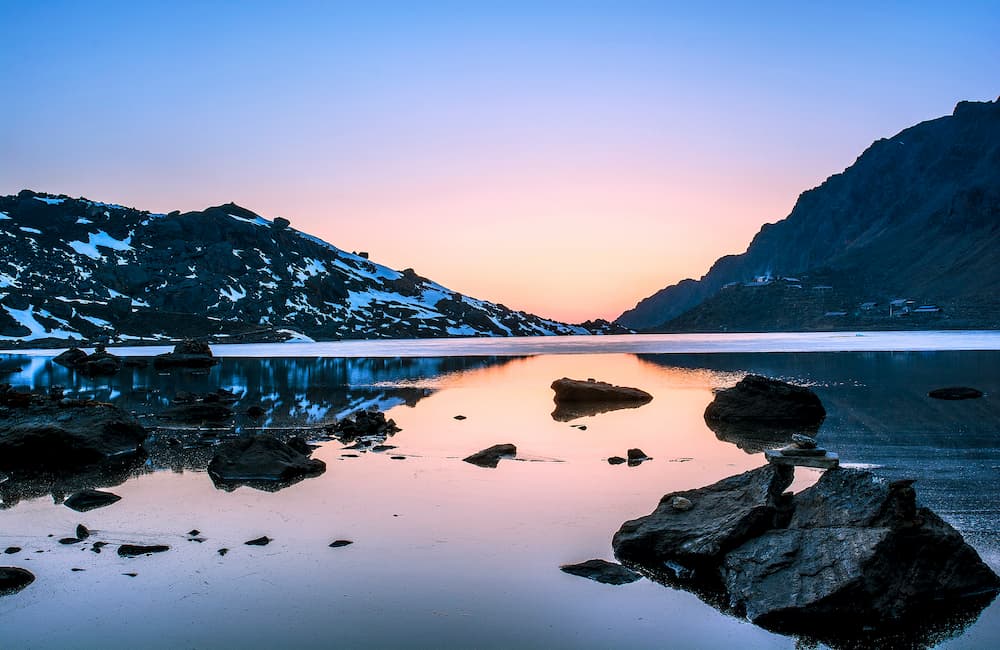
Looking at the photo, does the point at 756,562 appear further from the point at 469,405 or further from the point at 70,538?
the point at 469,405

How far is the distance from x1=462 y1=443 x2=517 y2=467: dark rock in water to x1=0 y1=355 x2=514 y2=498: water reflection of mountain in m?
8.89

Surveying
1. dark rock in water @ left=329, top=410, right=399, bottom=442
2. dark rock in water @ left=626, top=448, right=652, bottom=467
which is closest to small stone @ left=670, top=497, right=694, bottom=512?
dark rock in water @ left=626, top=448, right=652, bottom=467

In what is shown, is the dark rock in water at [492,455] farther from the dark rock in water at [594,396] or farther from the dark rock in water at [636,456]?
the dark rock in water at [594,396]

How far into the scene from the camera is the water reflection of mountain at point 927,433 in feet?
60.8

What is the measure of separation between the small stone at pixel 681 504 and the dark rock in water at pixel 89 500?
14495mm

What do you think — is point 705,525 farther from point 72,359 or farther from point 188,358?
point 72,359

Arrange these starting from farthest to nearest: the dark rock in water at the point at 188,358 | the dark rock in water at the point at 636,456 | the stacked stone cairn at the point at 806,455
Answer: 1. the dark rock in water at the point at 188,358
2. the dark rock in water at the point at 636,456
3. the stacked stone cairn at the point at 806,455

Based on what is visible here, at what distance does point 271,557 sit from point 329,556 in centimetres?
116

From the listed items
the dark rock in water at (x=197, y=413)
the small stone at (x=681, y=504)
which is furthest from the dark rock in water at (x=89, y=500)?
the dark rock in water at (x=197, y=413)

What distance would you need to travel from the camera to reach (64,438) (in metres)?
26.6

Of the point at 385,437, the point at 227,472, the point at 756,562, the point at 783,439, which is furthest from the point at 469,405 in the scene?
the point at 756,562

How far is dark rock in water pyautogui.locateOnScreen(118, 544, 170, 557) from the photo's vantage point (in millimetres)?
15547

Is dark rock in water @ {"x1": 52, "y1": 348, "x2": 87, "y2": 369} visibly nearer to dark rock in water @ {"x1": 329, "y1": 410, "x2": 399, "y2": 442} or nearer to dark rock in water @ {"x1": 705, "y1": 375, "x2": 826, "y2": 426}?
dark rock in water @ {"x1": 329, "y1": 410, "x2": 399, "y2": 442}

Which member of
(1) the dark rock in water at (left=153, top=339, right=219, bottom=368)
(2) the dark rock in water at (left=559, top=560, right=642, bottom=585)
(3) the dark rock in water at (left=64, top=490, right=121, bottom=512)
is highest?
(1) the dark rock in water at (left=153, top=339, right=219, bottom=368)
